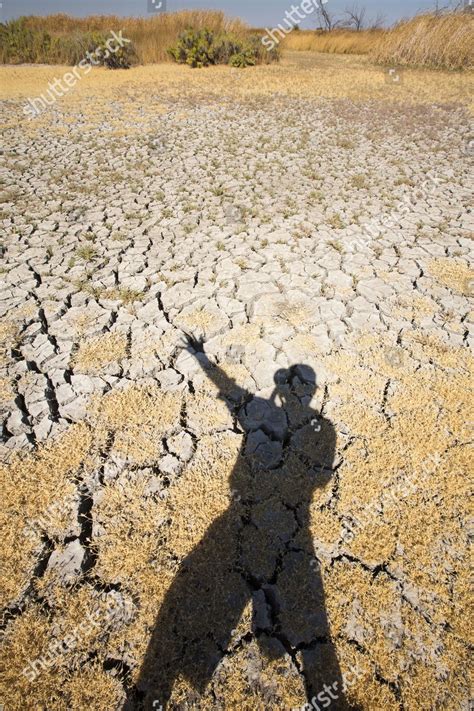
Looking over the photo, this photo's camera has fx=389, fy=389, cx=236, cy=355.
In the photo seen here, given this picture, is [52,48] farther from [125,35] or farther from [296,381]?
[296,381]

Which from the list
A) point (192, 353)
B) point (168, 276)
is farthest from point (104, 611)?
point (168, 276)

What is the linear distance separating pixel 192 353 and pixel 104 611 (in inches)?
69.0

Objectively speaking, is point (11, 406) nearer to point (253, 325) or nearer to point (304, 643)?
point (253, 325)

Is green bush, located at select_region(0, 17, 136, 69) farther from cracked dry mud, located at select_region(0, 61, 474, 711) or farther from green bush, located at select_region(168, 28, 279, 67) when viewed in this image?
cracked dry mud, located at select_region(0, 61, 474, 711)

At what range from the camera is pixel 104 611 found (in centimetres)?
179

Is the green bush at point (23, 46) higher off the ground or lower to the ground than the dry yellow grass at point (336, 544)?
higher

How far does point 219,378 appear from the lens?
2.86 meters

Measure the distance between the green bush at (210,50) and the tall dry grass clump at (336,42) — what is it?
294 inches

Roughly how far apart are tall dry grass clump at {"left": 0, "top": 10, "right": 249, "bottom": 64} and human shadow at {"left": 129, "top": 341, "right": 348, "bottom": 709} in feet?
50.9

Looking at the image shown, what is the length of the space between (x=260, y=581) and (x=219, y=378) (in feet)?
4.49

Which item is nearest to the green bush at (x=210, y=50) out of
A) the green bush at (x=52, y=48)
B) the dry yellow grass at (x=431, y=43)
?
the green bush at (x=52, y=48)

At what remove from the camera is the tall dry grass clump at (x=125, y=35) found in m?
13.2

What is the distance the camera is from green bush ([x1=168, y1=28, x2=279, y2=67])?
12547 mm

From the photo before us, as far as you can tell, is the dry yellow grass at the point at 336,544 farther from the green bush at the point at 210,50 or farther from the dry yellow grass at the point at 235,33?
the dry yellow grass at the point at 235,33
